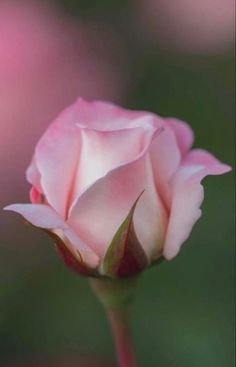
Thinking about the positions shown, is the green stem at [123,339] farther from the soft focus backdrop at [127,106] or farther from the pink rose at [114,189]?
the soft focus backdrop at [127,106]

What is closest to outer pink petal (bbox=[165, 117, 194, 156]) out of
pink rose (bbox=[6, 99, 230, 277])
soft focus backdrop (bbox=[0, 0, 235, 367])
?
pink rose (bbox=[6, 99, 230, 277])

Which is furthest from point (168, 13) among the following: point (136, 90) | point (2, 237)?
point (2, 237)

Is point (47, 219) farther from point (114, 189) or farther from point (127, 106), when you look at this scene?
point (127, 106)

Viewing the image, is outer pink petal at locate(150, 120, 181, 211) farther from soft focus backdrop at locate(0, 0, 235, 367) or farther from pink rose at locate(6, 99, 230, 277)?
soft focus backdrop at locate(0, 0, 235, 367)

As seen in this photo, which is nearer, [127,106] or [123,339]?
[123,339]

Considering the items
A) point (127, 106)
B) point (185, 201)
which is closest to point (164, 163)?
point (185, 201)

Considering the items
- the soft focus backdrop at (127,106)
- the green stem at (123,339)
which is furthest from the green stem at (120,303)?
the soft focus backdrop at (127,106)

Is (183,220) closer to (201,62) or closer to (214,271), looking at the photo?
(214,271)
